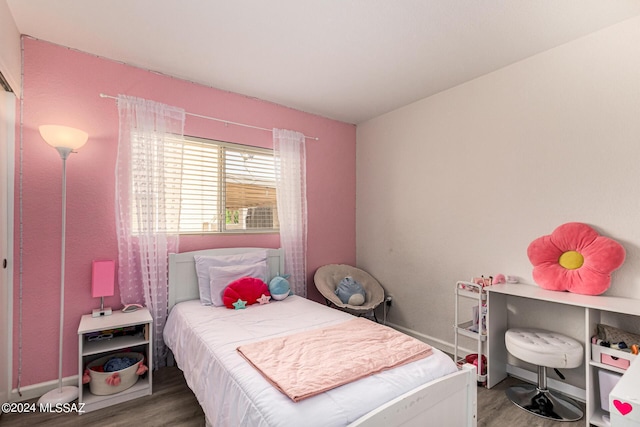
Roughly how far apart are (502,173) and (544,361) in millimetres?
1488

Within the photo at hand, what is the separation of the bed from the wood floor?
29 centimetres

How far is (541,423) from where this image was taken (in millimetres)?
2070

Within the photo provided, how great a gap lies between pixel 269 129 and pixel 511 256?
8.72ft

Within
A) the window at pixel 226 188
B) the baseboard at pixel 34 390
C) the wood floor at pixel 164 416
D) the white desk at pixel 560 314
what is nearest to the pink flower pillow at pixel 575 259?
the white desk at pixel 560 314

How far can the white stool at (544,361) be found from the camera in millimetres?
2104

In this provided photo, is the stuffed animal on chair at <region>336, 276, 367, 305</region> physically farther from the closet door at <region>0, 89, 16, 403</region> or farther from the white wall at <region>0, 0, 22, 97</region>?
the white wall at <region>0, 0, 22, 97</region>

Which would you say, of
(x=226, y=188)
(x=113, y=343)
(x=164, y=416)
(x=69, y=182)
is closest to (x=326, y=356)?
(x=164, y=416)

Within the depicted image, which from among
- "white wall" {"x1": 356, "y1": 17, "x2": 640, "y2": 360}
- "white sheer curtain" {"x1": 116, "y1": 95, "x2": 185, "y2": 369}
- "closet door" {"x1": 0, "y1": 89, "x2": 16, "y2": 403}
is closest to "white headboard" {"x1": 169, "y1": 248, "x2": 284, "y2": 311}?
"white sheer curtain" {"x1": 116, "y1": 95, "x2": 185, "y2": 369}

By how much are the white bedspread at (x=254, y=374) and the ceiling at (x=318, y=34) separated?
2074 millimetres

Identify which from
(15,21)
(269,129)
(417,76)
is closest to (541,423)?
(417,76)

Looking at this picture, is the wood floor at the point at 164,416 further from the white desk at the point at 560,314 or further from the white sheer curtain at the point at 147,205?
the white sheer curtain at the point at 147,205

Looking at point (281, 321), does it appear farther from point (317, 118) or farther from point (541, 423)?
point (317, 118)

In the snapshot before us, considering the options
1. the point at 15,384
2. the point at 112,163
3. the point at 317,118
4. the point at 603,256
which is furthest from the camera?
the point at 317,118

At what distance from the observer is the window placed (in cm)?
302
